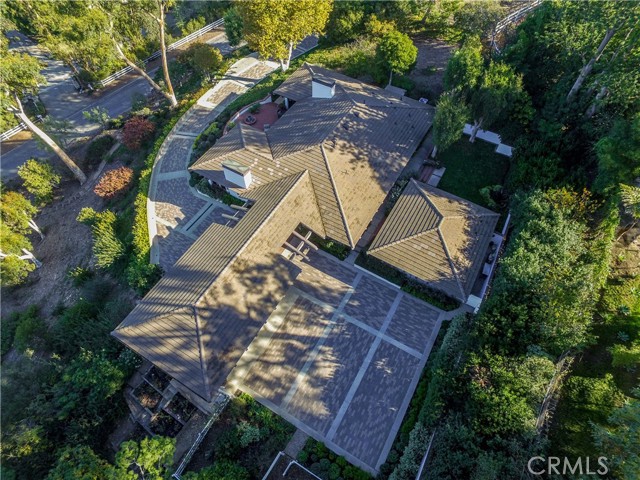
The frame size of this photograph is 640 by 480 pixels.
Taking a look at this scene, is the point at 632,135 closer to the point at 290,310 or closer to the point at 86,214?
the point at 290,310

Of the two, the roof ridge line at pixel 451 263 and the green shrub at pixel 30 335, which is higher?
the roof ridge line at pixel 451 263

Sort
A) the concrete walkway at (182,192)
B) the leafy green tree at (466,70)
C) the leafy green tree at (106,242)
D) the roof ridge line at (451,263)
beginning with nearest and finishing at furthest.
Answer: the roof ridge line at (451,263)
the leafy green tree at (466,70)
the leafy green tree at (106,242)
the concrete walkway at (182,192)

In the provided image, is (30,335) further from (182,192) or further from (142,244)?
(182,192)

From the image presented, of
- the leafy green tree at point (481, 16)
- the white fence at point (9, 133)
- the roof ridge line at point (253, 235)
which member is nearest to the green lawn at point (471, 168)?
the roof ridge line at point (253, 235)

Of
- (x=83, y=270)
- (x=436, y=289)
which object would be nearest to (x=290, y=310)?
(x=436, y=289)

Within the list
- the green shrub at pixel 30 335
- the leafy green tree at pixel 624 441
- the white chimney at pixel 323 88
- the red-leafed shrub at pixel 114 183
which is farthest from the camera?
the red-leafed shrub at pixel 114 183

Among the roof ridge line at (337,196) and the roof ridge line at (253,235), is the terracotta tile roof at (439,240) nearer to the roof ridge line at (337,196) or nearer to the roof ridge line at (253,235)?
the roof ridge line at (337,196)

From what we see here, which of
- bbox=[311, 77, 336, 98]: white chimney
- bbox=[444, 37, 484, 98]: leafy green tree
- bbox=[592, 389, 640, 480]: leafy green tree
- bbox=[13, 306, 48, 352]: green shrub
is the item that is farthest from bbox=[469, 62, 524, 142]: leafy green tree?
bbox=[13, 306, 48, 352]: green shrub
